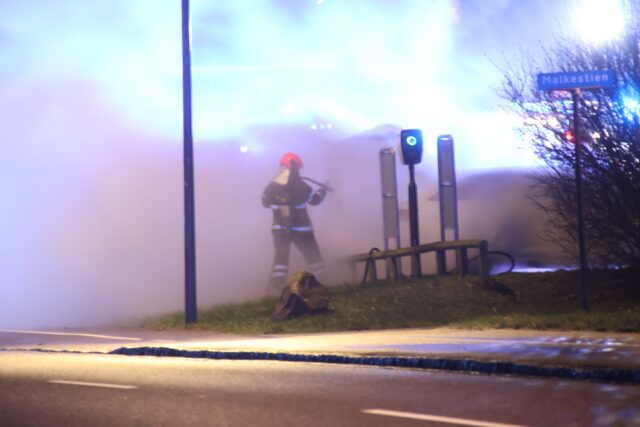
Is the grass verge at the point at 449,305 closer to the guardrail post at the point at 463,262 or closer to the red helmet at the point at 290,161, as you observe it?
the guardrail post at the point at 463,262

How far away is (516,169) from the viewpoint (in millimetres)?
28234

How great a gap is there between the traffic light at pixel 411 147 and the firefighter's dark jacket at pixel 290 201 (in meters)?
3.69

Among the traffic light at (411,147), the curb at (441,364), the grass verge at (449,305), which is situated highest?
the traffic light at (411,147)

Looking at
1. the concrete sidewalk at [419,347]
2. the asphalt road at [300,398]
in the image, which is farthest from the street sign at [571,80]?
the asphalt road at [300,398]

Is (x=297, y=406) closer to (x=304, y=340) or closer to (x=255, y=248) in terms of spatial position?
(x=304, y=340)

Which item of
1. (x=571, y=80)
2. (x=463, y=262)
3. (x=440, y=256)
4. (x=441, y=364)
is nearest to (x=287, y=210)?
(x=440, y=256)

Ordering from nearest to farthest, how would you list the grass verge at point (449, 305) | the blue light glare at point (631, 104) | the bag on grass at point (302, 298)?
the grass verge at point (449, 305), the blue light glare at point (631, 104), the bag on grass at point (302, 298)

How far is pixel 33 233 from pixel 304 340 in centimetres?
1385

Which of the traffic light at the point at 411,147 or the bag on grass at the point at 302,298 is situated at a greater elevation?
the traffic light at the point at 411,147

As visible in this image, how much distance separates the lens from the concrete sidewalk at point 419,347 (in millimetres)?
10977

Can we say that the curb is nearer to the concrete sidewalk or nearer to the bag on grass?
the concrete sidewalk

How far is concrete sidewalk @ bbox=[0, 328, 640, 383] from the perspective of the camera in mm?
10977

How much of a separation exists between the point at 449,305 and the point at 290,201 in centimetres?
718

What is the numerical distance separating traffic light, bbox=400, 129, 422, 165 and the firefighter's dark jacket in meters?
3.69
